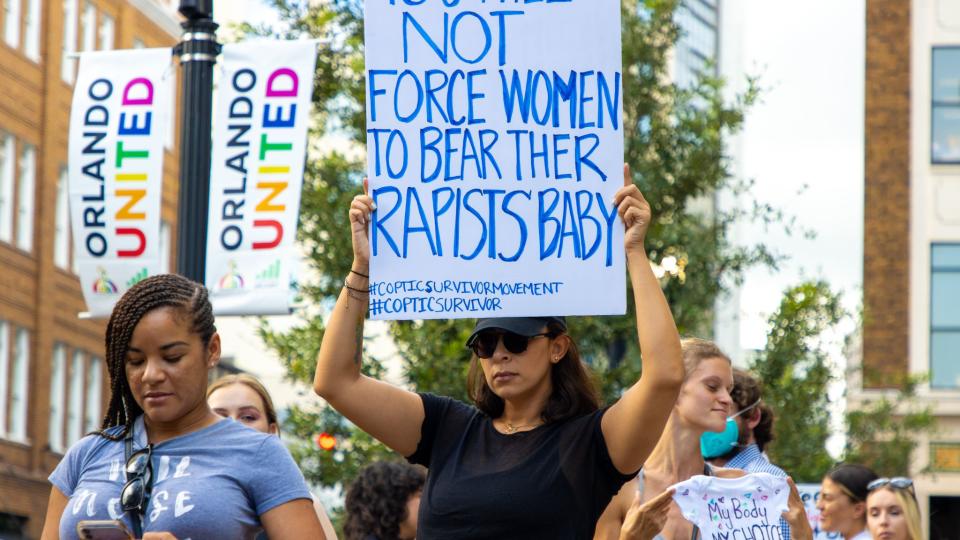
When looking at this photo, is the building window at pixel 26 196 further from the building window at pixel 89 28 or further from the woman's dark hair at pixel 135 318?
the woman's dark hair at pixel 135 318

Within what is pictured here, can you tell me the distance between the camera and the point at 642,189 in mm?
17453

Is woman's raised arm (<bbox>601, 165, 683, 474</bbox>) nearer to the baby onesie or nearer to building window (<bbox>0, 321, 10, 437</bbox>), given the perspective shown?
the baby onesie

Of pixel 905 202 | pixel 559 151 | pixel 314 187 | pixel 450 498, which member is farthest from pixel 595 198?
pixel 905 202

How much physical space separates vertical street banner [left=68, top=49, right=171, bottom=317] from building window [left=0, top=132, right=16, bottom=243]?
2359 cm

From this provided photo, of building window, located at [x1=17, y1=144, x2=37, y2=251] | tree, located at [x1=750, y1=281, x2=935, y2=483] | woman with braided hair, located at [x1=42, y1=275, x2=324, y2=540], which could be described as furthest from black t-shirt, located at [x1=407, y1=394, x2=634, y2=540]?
building window, located at [x1=17, y1=144, x2=37, y2=251]

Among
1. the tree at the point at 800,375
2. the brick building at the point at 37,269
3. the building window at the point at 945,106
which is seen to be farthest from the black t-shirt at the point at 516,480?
the building window at the point at 945,106

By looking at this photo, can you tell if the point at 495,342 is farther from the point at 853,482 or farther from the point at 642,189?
the point at 642,189

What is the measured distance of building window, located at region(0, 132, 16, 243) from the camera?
33.5 metres

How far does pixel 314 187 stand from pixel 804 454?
5.66 metres

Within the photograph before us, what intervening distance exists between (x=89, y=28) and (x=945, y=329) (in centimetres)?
1902

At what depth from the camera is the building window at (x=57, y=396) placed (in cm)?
3562

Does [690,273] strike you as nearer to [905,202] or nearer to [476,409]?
[476,409]

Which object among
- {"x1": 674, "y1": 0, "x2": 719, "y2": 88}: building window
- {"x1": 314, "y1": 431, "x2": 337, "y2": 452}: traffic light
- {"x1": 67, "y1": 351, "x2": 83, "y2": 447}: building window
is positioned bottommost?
{"x1": 67, "y1": 351, "x2": 83, "y2": 447}: building window

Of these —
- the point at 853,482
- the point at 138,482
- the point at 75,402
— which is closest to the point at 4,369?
the point at 75,402
